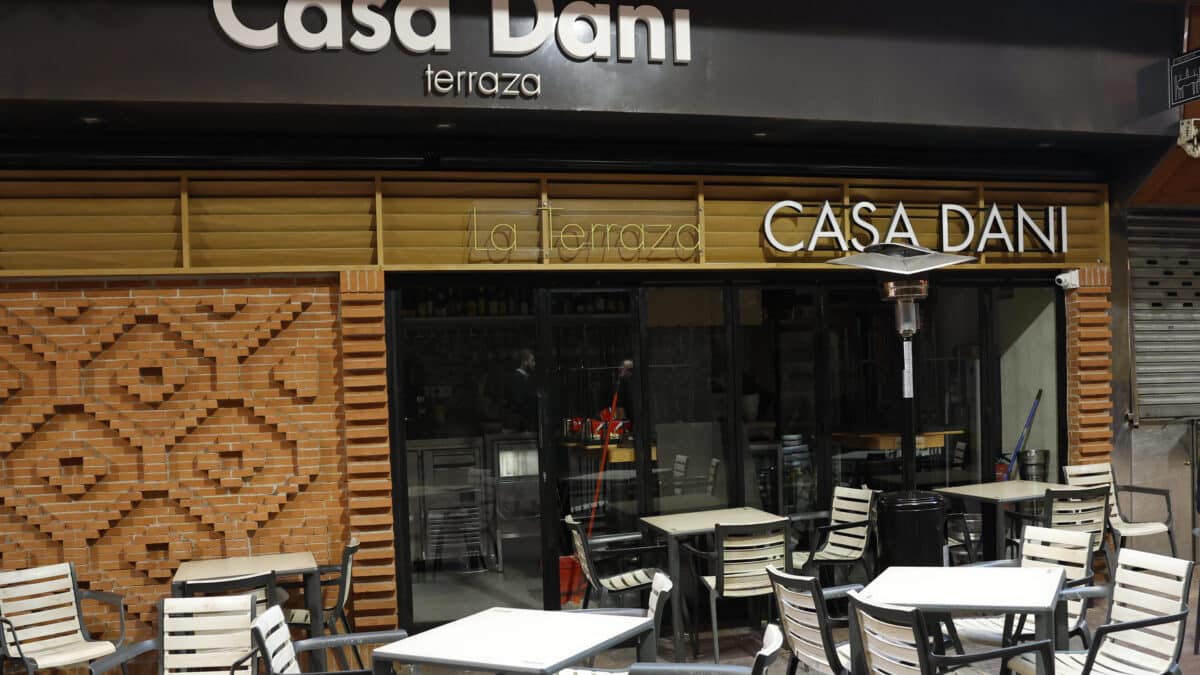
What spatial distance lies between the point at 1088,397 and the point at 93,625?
7747 millimetres

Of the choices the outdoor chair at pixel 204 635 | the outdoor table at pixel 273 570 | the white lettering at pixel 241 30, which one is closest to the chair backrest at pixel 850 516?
the outdoor table at pixel 273 570

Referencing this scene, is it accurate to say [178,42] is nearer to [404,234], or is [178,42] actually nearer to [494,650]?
[404,234]

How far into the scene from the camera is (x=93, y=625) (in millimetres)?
6664

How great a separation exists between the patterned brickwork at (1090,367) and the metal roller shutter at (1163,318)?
27cm

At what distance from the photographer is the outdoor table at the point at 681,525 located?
263 inches

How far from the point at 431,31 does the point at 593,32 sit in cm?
103

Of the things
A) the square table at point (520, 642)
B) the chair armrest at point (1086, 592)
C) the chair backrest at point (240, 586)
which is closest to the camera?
the square table at point (520, 642)

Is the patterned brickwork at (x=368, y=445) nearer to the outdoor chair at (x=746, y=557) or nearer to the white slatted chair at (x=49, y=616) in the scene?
the white slatted chair at (x=49, y=616)

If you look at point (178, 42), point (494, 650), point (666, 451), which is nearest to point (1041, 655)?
point (494, 650)

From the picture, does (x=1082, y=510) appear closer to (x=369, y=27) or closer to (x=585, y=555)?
(x=585, y=555)

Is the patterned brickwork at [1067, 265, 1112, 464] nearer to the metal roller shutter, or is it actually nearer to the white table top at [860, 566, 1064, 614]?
the metal roller shutter

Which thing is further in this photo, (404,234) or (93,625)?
(404,234)

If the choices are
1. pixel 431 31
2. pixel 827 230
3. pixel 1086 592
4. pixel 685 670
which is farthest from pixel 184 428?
pixel 1086 592

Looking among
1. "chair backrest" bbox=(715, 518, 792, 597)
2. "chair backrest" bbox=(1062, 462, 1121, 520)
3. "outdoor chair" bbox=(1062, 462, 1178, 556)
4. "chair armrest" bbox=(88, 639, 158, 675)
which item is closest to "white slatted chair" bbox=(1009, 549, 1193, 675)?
"chair backrest" bbox=(715, 518, 792, 597)
